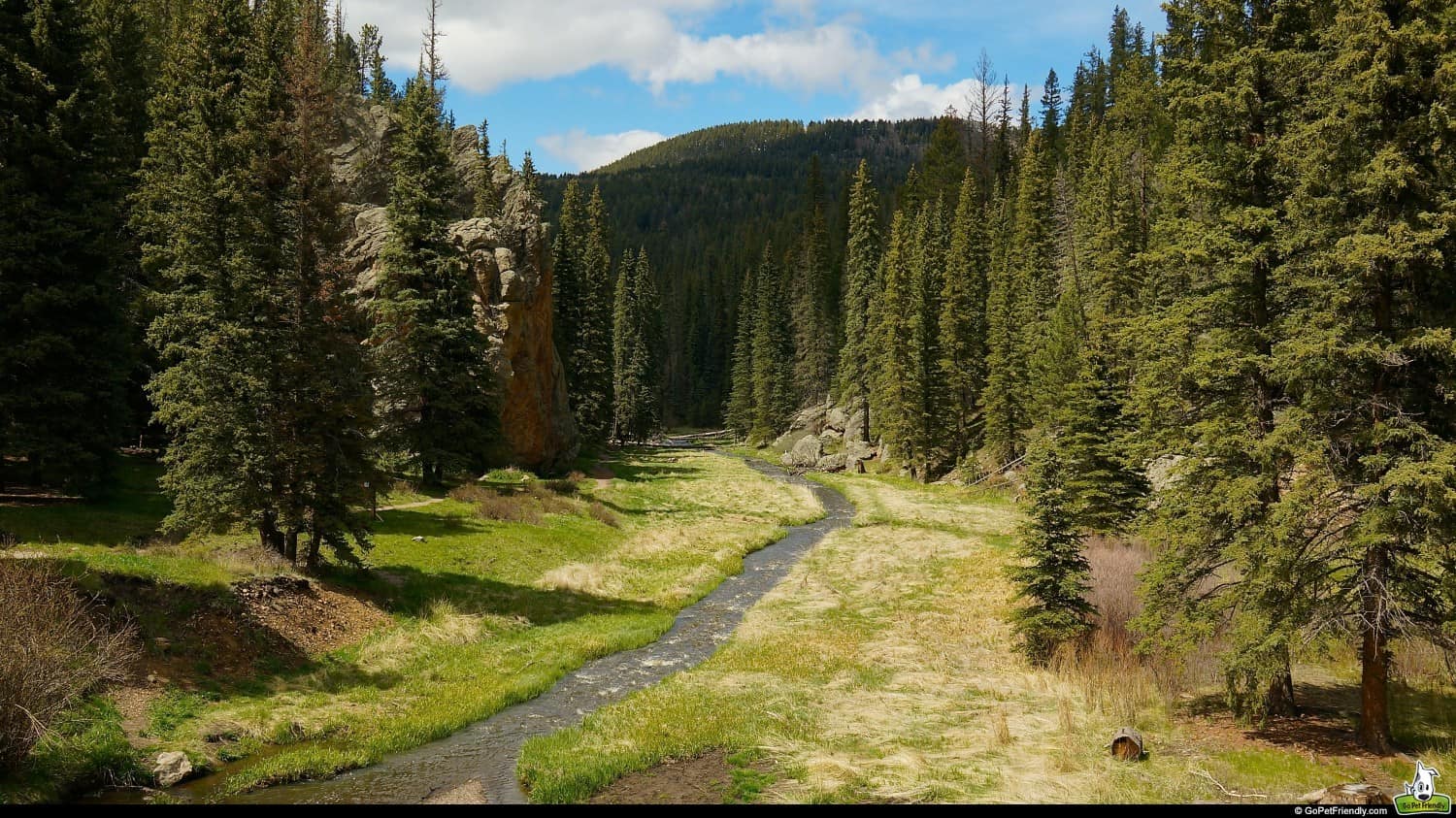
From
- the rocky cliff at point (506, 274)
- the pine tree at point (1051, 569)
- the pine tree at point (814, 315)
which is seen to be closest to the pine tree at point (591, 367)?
the rocky cliff at point (506, 274)

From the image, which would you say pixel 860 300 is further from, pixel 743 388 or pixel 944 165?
pixel 743 388

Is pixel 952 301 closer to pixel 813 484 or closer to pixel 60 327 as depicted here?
pixel 813 484

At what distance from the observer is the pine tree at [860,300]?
73875 millimetres

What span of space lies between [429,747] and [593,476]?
3949cm

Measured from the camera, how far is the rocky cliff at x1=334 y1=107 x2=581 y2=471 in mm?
44094

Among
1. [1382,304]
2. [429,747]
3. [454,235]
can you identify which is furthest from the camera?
[454,235]

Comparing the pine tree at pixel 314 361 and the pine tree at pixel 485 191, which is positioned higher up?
the pine tree at pixel 485 191

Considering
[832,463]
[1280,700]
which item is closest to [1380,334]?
[1280,700]

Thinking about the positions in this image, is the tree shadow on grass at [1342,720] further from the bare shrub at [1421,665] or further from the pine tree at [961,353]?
the pine tree at [961,353]

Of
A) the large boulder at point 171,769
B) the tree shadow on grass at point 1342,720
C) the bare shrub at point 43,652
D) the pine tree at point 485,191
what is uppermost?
the pine tree at point 485,191

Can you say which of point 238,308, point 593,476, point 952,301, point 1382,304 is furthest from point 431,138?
point 952,301

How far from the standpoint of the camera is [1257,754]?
12.2 m

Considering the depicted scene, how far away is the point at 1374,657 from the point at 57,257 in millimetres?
34145

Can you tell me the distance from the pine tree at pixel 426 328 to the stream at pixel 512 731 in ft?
54.7
